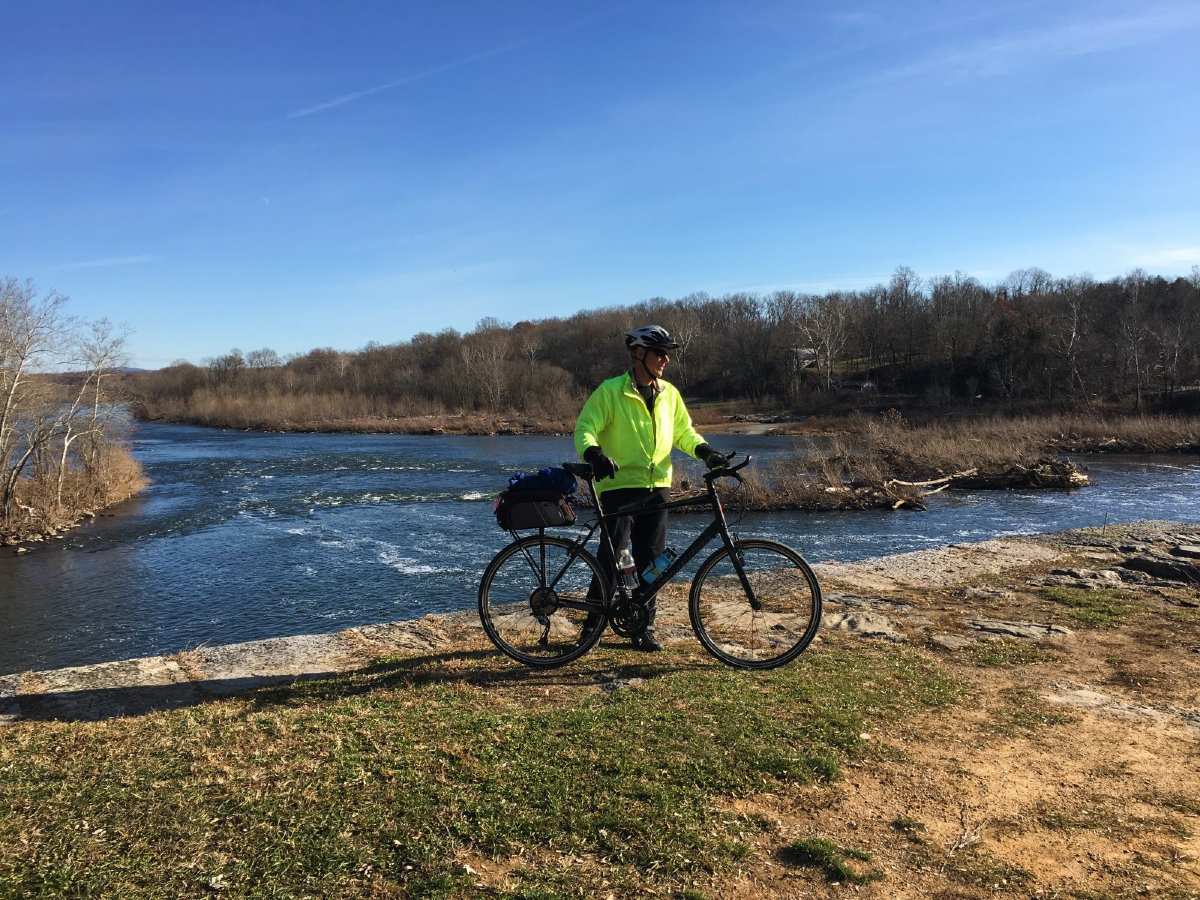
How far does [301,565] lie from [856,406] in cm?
5275

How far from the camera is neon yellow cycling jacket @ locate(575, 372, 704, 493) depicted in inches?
208

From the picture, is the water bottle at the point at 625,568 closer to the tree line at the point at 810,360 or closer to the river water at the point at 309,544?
the river water at the point at 309,544

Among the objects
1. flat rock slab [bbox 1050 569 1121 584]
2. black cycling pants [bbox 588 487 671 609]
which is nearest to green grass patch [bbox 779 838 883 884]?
black cycling pants [bbox 588 487 671 609]

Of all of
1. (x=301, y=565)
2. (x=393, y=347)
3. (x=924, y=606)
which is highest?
(x=393, y=347)

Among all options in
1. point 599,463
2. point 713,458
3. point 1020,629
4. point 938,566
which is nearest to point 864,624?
point 1020,629

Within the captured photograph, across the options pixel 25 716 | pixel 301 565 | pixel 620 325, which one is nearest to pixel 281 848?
pixel 25 716

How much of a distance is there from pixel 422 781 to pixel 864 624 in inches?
175

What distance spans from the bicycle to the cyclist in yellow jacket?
102mm

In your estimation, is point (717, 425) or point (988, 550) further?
point (717, 425)

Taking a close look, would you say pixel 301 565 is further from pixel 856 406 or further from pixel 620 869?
pixel 856 406

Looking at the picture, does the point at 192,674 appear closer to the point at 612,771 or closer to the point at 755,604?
the point at 612,771

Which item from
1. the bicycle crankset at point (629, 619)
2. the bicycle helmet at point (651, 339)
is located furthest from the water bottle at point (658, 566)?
the bicycle helmet at point (651, 339)

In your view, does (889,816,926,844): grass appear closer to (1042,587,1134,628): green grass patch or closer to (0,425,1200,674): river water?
(1042,587,1134,628): green grass patch

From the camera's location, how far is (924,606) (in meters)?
7.31
